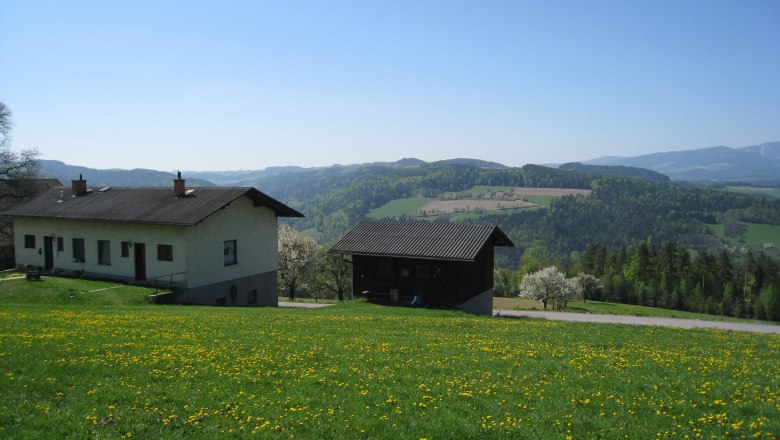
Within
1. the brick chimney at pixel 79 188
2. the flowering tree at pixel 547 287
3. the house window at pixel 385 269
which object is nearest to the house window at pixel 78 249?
the brick chimney at pixel 79 188

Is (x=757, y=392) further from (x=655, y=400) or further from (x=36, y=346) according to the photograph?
(x=36, y=346)

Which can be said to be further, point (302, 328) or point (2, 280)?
point (2, 280)

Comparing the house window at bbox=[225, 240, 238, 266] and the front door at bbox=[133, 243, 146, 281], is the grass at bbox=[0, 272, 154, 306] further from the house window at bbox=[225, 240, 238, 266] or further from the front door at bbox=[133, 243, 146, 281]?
the house window at bbox=[225, 240, 238, 266]

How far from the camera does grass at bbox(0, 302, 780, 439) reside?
8.80 meters

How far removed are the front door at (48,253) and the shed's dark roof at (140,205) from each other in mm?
2197

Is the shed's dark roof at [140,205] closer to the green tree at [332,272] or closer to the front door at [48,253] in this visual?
the front door at [48,253]

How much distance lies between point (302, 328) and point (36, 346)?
8539 mm

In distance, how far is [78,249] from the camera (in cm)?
3909

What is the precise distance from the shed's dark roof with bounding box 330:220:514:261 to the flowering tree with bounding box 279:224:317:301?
101 ft

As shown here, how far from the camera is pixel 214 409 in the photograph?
9539 mm

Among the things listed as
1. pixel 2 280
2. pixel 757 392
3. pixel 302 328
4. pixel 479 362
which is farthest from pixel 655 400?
pixel 2 280

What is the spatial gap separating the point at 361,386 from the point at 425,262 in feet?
85.7

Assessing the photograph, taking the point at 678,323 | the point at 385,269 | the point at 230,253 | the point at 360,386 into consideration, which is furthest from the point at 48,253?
the point at 678,323

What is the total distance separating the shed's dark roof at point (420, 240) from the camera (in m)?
35.7
